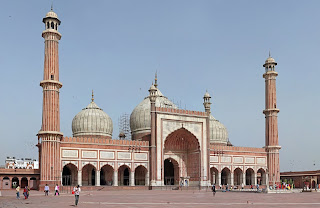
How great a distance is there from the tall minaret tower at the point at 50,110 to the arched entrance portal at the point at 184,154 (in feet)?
43.8

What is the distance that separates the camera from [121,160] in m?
42.9

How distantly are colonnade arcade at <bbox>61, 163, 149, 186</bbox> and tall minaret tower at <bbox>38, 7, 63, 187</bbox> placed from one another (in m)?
3.24

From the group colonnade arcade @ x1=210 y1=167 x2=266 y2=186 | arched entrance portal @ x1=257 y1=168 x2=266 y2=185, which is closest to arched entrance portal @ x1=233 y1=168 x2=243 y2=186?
colonnade arcade @ x1=210 y1=167 x2=266 y2=186

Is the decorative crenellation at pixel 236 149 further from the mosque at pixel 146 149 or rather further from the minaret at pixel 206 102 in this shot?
the minaret at pixel 206 102

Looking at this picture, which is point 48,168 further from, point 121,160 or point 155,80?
point 155,80

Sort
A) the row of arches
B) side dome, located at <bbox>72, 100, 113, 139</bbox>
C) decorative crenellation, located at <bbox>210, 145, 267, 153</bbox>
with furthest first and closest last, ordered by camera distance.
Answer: decorative crenellation, located at <bbox>210, 145, 267, 153</bbox>
side dome, located at <bbox>72, 100, 113, 139</bbox>
the row of arches

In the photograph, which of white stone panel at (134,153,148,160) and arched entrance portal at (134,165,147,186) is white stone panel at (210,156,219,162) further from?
white stone panel at (134,153,148,160)

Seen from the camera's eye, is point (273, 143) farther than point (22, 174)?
Yes

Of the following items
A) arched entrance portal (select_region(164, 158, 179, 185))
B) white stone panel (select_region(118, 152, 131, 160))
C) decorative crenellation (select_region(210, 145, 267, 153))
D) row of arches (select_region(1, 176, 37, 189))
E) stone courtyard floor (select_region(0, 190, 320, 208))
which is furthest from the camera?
decorative crenellation (select_region(210, 145, 267, 153))

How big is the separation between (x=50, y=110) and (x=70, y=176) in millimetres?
7469

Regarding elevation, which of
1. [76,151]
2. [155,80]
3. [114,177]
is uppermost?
[155,80]

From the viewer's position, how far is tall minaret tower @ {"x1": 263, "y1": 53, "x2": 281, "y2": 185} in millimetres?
52000

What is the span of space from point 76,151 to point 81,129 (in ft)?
24.0

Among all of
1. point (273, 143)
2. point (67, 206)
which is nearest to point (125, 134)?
point (273, 143)
